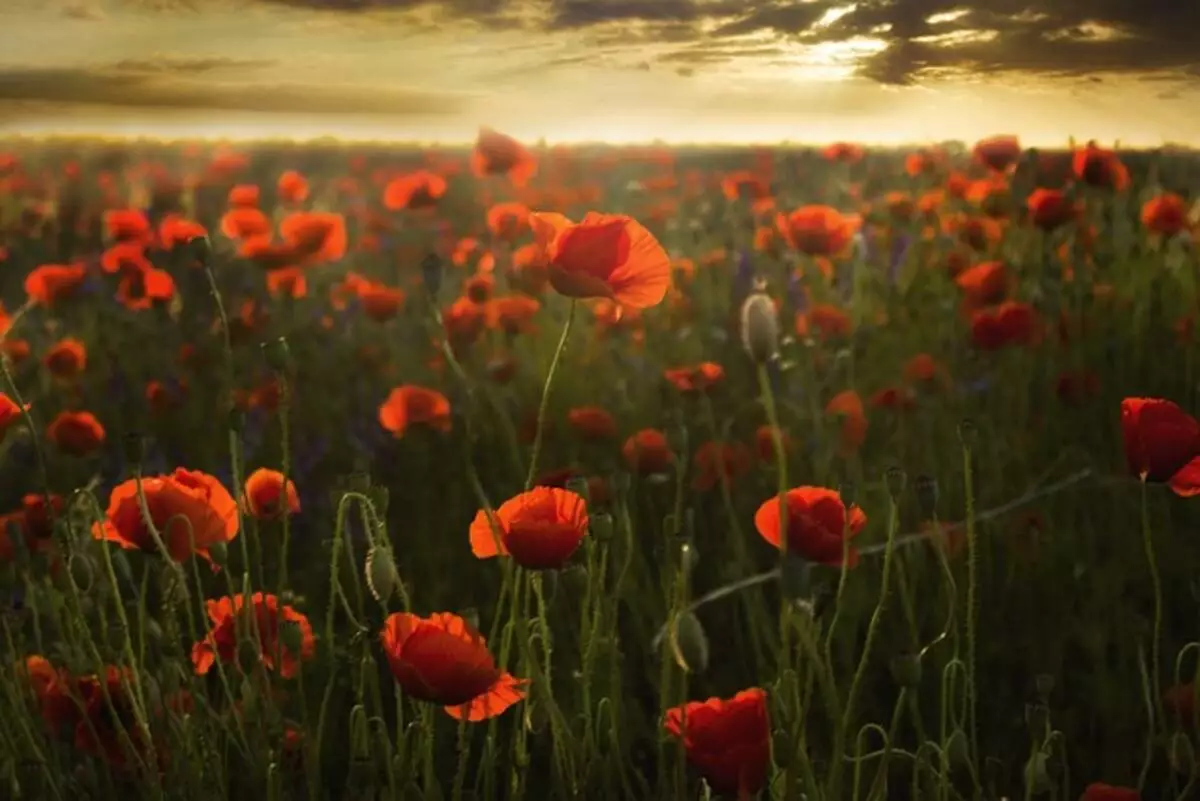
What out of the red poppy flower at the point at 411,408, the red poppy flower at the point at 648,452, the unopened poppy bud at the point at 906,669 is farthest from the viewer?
the red poppy flower at the point at 411,408

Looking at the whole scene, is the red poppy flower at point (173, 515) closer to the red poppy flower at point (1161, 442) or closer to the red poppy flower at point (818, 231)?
the red poppy flower at point (1161, 442)

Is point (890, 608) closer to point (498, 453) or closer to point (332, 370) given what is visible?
point (498, 453)

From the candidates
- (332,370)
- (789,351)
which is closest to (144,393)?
(332,370)

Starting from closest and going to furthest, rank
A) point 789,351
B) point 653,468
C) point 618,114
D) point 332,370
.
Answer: point 653,468 < point 618,114 < point 789,351 < point 332,370

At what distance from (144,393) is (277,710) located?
0.83 meters

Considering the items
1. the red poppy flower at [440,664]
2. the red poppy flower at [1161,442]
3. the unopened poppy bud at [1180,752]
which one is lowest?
the unopened poppy bud at [1180,752]

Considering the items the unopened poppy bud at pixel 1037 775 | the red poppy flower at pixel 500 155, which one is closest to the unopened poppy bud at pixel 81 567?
the unopened poppy bud at pixel 1037 775

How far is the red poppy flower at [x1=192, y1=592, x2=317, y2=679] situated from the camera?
0.82 metres

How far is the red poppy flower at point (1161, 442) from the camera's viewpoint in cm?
78

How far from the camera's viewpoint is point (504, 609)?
44.8 inches

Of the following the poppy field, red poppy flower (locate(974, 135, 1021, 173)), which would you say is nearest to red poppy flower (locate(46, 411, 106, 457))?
the poppy field

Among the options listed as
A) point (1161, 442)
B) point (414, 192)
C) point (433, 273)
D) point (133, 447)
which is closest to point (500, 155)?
point (414, 192)

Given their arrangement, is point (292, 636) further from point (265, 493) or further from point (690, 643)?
point (690, 643)

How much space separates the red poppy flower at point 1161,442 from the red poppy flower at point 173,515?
57 cm
